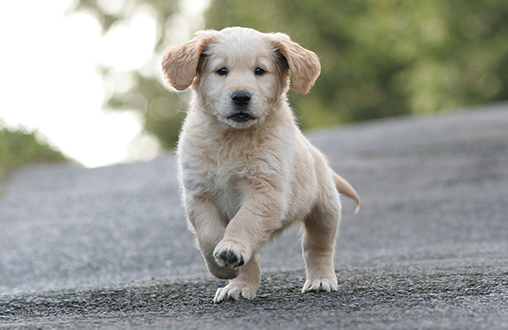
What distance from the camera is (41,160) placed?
1608 cm

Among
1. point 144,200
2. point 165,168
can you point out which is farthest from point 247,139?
point 165,168

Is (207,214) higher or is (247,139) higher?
(247,139)

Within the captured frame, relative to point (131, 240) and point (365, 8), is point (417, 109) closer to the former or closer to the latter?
point (365, 8)

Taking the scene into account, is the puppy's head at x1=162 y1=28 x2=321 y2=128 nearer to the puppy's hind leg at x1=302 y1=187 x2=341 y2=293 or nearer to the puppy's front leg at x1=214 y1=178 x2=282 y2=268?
the puppy's front leg at x1=214 y1=178 x2=282 y2=268

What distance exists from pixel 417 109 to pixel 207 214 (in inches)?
1013

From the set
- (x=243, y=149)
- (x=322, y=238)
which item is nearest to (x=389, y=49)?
(x=322, y=238)

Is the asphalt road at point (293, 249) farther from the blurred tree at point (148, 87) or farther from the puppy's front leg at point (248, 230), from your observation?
the blurred tree at point (148, 87)

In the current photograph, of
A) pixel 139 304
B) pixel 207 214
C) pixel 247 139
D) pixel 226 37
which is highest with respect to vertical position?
pixel 226 37

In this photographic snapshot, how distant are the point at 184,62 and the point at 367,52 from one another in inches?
1111

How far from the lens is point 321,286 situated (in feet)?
15.1

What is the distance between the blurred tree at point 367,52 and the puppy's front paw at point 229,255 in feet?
82.0

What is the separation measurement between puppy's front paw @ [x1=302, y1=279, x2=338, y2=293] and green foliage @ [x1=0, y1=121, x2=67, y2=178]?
416 inches

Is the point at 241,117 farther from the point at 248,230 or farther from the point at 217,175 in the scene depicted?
the point at 248,230

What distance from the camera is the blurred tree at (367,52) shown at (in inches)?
1085
